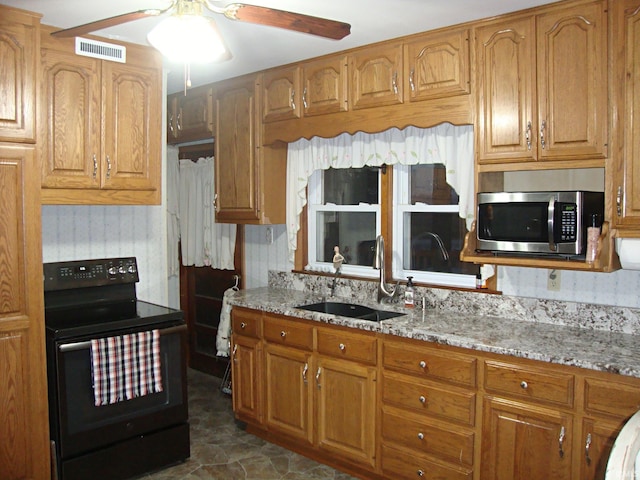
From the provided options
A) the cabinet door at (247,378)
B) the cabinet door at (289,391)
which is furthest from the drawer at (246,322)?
the cabinet door at (289,391)

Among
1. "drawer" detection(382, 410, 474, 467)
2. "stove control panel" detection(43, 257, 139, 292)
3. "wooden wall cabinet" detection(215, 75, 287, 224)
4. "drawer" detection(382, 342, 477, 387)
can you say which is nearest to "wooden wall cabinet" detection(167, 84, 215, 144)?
"wooden wall cabinet" detection(215, 75, 287, 224)

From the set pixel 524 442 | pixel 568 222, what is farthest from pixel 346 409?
pixel 568 222

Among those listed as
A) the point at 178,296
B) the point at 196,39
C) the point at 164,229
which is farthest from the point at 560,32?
the point at 178,296

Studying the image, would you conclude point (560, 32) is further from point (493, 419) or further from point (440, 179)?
point (493, 419)

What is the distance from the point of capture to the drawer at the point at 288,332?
3340 millimetres

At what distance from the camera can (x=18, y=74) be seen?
2758 millimetres

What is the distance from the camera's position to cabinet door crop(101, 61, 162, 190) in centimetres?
330

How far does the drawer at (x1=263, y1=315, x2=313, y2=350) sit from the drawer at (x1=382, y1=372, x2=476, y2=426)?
0.55m

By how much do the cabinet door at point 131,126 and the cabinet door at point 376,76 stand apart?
3.90ft

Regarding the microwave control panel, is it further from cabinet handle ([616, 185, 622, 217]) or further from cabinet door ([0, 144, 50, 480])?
cabinet door ([0, 144, 50, 480])

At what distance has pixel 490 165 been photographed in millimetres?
2887

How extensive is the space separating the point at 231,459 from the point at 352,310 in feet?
3.75

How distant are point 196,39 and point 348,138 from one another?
1.91 meters

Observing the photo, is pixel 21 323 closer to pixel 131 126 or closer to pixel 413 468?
pixel 131 126
